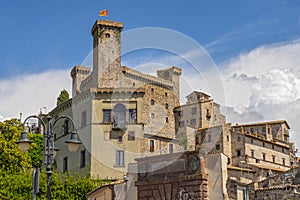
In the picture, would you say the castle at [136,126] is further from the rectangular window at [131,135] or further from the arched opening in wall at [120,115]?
the rectangular window at [131,135]

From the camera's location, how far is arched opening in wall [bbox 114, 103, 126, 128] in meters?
61.4

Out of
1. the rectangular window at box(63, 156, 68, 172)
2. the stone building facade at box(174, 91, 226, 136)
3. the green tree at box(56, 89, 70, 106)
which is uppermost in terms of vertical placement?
the green tree at box(56, 89, 70, 106)

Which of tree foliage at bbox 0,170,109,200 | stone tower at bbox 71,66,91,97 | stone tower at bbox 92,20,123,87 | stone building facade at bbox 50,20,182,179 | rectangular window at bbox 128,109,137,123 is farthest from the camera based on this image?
stone tower at bbox 71,66,91,97

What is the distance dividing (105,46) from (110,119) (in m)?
12.2

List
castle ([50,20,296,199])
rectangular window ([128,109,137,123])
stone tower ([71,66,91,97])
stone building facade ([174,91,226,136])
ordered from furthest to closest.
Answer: stone tower ([71,66,91,97]), stone building facade ([174,91,226,136]), rectangular window ([128,109,137,123]), castle ([50,20,296,199])

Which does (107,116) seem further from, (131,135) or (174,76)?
(174,76)

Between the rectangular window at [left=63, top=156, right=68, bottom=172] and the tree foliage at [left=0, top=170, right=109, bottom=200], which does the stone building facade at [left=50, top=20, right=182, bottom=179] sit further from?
the tree foliage at [left=0, top=170, right=109, bottom=200]

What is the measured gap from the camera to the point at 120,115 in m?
61.7

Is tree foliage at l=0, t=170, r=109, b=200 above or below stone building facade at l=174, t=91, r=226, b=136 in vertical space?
below

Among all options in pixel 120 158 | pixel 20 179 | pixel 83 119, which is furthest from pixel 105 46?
pixel 20 179

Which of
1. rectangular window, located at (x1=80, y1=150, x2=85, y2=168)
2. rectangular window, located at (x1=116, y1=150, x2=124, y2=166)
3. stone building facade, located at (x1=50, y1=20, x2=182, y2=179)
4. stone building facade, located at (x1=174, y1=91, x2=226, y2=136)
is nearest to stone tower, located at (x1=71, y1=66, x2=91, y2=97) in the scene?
stone building facade, located at (x1=50, y1=20, x2=182, y2=179)

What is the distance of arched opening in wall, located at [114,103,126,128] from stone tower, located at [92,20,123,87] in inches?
314

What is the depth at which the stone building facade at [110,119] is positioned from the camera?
198 ft

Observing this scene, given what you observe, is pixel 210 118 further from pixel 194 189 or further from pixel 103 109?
pixel 194 189
